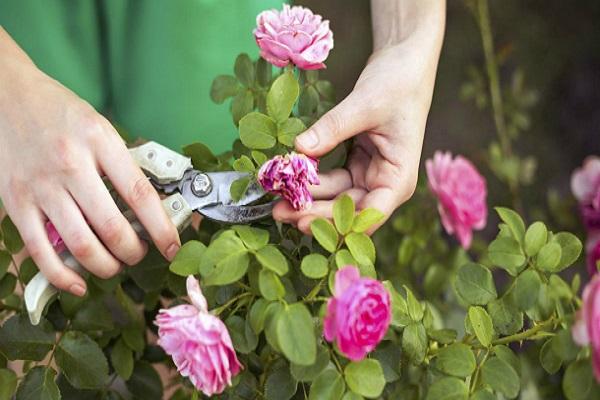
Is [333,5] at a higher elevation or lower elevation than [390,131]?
lower

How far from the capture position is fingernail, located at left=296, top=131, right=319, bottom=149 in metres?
0.89

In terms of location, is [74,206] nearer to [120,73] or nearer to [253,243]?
[253,243]

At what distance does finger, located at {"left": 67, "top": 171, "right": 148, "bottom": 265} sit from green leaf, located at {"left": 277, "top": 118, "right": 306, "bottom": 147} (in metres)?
0.19

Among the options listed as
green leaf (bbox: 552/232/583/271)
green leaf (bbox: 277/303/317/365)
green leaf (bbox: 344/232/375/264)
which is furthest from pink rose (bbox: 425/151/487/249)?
green leaf (bbox: 277/303/317/365)

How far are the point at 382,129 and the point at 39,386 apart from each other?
1.65 ft

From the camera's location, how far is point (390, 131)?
1006mm

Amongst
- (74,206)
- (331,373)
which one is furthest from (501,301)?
(74,206)

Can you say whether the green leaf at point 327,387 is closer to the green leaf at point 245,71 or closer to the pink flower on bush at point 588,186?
the green leaf at point 245,71

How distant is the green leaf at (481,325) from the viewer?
0.86 metres

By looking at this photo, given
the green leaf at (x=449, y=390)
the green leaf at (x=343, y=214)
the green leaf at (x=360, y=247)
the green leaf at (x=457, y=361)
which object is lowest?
the green leaf at (x=449, y=390)

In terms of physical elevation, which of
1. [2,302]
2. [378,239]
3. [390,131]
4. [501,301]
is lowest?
[378,239]

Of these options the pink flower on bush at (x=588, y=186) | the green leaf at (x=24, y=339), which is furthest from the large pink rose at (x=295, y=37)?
the pink flower on bush at (x=588, y=186)

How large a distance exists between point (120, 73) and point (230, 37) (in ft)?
0.61

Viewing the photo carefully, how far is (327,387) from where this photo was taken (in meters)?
0.80
